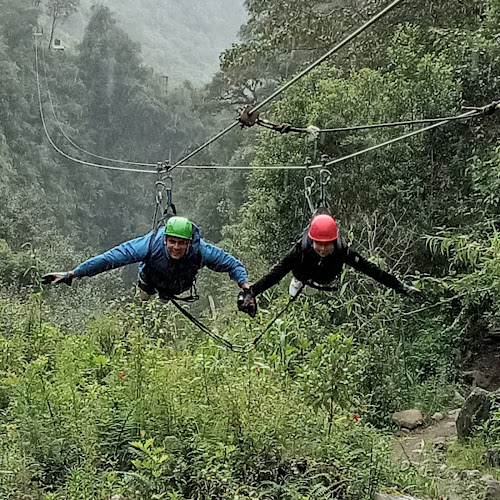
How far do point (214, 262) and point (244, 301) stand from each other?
0.28 metres

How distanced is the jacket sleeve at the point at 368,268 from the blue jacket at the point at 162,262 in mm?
591

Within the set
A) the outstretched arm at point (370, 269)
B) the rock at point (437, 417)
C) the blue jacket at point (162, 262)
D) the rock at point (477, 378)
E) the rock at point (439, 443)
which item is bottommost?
the outstretched arm at point (370, 269)

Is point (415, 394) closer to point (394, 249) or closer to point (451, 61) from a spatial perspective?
point (394, 249)

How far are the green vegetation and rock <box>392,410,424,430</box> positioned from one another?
0.11m

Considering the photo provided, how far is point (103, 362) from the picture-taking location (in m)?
4.55

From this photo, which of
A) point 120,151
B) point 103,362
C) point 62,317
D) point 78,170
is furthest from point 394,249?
point 120,151

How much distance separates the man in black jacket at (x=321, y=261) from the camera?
3086 millimetres

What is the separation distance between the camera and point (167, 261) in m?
3.42

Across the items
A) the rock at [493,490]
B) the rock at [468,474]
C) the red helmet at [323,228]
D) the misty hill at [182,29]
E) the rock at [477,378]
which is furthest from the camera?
the misty hill at [182,29]

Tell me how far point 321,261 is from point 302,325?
304cm

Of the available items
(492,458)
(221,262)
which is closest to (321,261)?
(221,262)

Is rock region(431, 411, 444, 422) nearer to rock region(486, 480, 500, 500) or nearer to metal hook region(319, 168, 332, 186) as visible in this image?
rock region(486, 480, 500, 500)

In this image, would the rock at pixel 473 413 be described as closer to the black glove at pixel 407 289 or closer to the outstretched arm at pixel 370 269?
the black glove at pixel 407 289

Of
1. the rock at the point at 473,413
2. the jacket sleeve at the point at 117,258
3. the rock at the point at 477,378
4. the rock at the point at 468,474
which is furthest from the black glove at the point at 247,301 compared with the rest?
the rock at the point at 477,378
